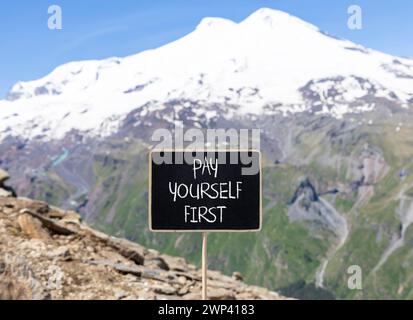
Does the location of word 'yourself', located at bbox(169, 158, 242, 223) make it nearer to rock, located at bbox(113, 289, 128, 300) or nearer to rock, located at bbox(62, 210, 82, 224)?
rock, located at bbox(113, 289, 128, 300)

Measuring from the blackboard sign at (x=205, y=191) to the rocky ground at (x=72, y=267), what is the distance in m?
3.68

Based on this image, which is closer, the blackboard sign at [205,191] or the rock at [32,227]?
the blackboard sign at [205,191]

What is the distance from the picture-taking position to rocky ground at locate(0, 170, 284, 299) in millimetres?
15195

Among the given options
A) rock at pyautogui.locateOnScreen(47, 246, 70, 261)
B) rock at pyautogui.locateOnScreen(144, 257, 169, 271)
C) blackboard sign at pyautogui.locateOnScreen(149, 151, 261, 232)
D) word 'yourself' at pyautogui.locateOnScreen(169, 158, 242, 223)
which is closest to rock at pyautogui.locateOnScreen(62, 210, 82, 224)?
rock at pyautogui.locateOnScreen(144, 257, 169, 271)

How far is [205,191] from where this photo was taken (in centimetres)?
1343

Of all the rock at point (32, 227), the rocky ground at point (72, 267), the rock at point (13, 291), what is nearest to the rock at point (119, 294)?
the rocky ground at point (72, 267)

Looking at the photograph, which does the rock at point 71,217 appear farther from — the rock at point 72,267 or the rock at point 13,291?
the rock at point 13,291

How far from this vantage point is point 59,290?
644 inches

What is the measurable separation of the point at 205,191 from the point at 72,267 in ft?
20.0

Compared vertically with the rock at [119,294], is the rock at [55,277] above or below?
above

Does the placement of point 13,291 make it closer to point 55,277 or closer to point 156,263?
point 55,277

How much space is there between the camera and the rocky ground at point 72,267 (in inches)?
598

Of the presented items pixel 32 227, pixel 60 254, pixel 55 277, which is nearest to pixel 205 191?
pixel 55 277
